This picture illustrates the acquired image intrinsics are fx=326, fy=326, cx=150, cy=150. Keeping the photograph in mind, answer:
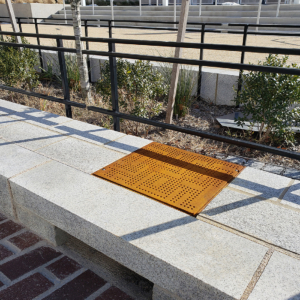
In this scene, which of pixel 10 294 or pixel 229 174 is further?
pixel 229 174

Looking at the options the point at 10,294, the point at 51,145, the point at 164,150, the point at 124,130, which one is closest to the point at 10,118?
the point at 51,145

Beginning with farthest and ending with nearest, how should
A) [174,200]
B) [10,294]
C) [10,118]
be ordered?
[10,118] < [174,200] < [10,294]

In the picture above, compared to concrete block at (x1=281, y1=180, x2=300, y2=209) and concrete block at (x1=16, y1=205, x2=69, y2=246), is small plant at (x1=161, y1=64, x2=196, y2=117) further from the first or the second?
concrete block at (x1=16, y1=205, x2=69, y2=246)

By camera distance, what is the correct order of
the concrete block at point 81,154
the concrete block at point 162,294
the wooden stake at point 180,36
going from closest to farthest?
1. the concrete block at point 162,294
2. the concrete block at point 81,154
3. the wooden stake at point 180,36

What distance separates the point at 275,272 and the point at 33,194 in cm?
158

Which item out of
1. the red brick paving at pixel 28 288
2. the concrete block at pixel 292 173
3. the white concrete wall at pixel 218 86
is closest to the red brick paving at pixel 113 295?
the red brick paving at pixel 28 288

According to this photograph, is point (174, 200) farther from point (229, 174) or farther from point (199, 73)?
point (199, 73)

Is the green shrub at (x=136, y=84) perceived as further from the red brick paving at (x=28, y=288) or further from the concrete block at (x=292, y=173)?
the red brick paving at (x=28, y=288)

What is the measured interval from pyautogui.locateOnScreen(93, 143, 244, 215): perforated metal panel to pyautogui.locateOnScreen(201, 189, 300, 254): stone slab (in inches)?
4.1

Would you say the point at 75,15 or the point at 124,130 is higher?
the point at 75,15

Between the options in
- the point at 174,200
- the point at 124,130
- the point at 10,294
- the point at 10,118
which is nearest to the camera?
the point at 10,294

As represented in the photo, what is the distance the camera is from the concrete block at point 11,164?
2480 mm

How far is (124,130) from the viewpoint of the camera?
4.77m

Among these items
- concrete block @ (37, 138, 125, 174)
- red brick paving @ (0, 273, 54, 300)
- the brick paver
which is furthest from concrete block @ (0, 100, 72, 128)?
red brick paving @ (0, 273, 54, 300)
